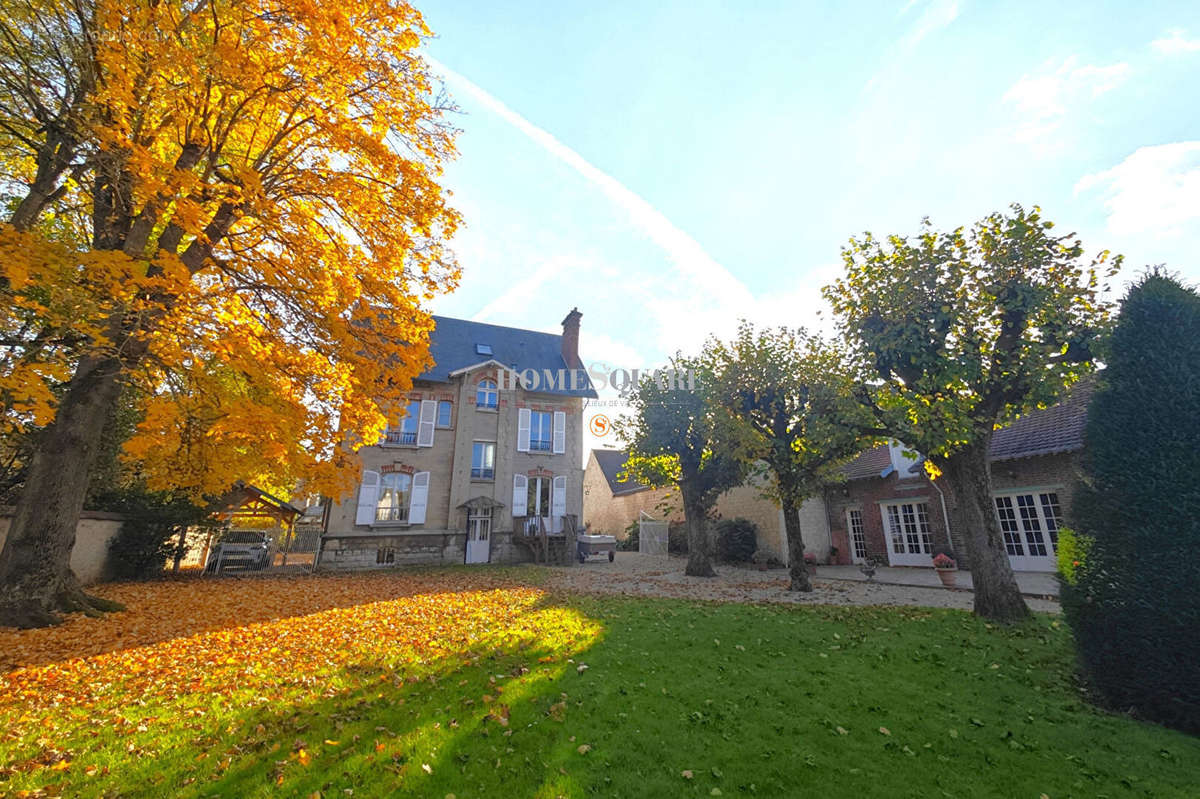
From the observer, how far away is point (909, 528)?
56.7 ft

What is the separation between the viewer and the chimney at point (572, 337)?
25.7 m

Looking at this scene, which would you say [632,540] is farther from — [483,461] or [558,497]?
[483,461]

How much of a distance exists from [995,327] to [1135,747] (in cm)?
721

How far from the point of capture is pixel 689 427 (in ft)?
57.4

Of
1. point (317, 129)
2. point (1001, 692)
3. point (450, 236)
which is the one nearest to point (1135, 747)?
point (1001, 692)

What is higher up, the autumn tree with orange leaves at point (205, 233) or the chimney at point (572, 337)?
the chimney at point (572, 337)

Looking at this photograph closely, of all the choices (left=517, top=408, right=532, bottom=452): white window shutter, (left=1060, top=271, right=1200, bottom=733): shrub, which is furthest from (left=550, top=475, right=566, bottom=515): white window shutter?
(left=1060, top=271, right=1200, bottom=733): shrub

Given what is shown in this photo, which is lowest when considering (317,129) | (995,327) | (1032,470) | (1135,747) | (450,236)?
(1135,747)

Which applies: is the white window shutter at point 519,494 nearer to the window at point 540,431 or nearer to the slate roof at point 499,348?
the window at point 540,431

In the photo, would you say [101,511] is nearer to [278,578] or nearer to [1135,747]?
[278,578]

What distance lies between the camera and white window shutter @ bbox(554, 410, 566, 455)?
2286 cm

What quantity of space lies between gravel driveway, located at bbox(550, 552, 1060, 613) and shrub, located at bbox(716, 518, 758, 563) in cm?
234

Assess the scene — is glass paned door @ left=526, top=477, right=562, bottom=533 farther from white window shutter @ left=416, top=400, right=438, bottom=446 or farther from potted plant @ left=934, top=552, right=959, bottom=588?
potted plant @ left=934, top=552, right=959, bottom=588

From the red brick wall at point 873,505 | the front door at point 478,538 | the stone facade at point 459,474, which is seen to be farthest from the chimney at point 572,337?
the red brick wall at point 873,505
